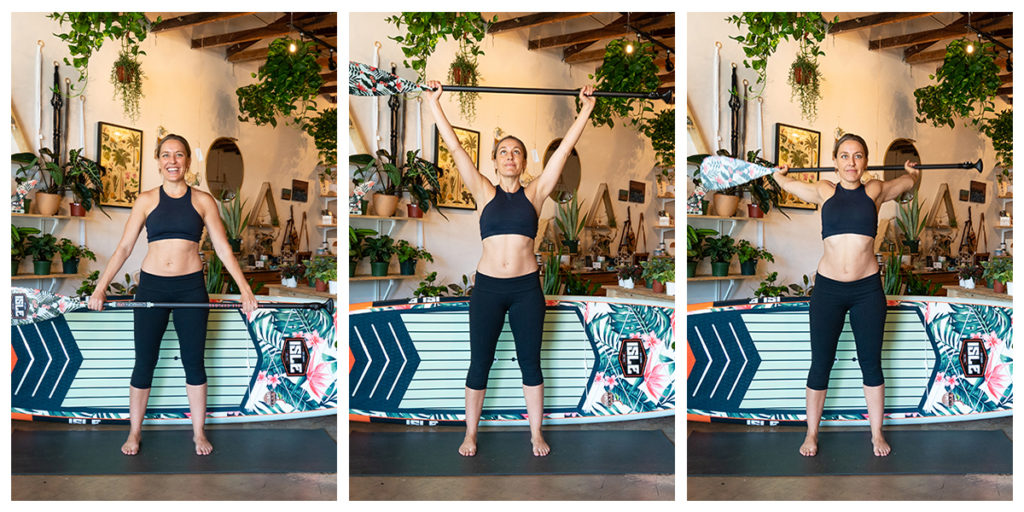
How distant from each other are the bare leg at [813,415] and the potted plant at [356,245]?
204cm

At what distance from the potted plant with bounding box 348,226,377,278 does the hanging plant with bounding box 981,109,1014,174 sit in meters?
2.80

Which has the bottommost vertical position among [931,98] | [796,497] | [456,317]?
[796,497]

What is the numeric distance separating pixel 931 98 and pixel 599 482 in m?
2.28

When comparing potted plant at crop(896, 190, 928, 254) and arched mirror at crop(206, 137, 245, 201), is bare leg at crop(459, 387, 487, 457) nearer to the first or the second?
arched mirror at crop(206, 137, 245, 201)

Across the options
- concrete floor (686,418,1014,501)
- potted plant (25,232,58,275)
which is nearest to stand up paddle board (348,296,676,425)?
concrete floor (686,418,1014,501)

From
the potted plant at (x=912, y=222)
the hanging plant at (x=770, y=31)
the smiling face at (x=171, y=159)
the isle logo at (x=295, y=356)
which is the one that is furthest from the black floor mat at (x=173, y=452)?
the potted plant at (x=912, y=222)

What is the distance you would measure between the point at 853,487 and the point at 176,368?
303 cm

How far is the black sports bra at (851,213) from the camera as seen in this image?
10.3 ft

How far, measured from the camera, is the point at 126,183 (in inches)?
130

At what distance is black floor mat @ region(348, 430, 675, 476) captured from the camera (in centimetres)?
310

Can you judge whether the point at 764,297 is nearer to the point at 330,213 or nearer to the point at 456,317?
the point at 456,317

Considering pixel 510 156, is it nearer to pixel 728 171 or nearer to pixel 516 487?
pixel 728 171
